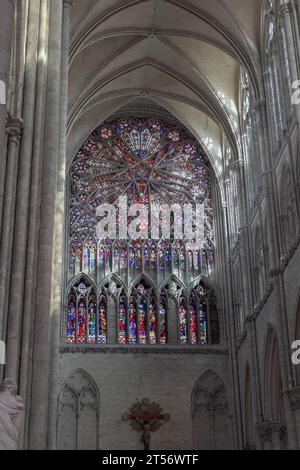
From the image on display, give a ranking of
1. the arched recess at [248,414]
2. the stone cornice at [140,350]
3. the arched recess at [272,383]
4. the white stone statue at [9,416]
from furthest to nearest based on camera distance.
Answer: the stone cornice at [140,350] → the arched recess at [248,414] → the arched recess at [272,383] → the white stone statue at [9,416]

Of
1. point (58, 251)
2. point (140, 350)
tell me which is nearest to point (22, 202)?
point (58, 251)

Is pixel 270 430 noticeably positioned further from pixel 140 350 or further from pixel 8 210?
pixel 8 210

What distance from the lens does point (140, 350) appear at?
87.8ft

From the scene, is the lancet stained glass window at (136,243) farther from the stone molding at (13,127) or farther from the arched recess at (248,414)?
the stone molding at (13,127)

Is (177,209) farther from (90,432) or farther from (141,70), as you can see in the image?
(90,432)

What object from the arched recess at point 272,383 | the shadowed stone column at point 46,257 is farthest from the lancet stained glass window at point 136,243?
the shadowed stone column at point 46,257

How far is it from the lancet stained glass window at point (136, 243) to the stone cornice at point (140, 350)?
1.16 feet

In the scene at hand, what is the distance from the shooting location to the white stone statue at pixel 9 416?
795 cm

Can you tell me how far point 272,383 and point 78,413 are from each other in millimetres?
7593

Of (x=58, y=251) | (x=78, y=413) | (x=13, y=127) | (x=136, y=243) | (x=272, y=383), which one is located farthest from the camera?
(x=136, y=243)

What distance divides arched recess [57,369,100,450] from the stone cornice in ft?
2.61

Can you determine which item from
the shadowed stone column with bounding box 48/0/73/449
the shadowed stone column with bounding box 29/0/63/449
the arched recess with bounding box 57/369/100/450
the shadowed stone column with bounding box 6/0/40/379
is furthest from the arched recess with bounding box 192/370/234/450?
the shadowed stone column with bounding box 6/0/40/379

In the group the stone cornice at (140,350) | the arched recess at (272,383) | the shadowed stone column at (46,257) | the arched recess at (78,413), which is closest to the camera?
the shadowed stone column at (46,257)

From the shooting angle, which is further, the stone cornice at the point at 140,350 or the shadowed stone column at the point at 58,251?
the stone cornice at the point at 140,350
